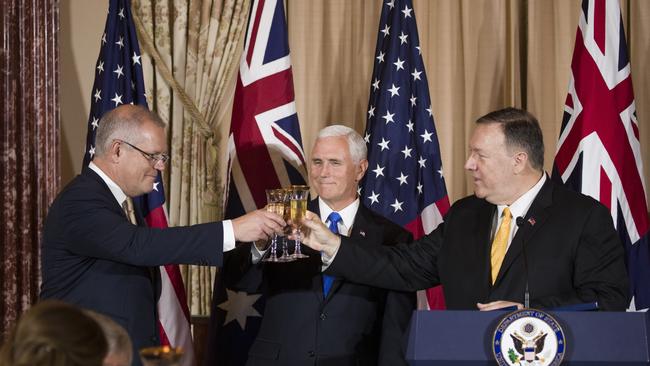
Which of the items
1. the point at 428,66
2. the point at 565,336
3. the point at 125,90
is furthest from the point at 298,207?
the point at 428,66

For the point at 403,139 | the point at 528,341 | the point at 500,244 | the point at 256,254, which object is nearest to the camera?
the point at 528,341

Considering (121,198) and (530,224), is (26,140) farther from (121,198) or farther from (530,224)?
(530,224)

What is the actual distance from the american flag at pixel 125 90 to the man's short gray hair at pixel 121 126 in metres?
1.47

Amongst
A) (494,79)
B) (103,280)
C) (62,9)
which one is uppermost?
(62,9)

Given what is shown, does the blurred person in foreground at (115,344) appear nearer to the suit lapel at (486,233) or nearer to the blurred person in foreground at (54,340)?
the blurred person in foreground at (54,340)

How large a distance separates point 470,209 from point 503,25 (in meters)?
2.45

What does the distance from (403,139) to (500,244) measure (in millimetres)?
1769

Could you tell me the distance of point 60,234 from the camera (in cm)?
352

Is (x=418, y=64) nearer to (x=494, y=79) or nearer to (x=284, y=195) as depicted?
(x=494, y=79)

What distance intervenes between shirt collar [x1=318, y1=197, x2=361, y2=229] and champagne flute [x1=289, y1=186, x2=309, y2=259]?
45 centimetres

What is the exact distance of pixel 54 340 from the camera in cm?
175

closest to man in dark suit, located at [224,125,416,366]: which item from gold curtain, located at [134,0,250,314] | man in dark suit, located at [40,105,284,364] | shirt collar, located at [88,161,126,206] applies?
man in dark suit, located at [40,105,284,364]

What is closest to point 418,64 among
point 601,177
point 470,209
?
point 601,177

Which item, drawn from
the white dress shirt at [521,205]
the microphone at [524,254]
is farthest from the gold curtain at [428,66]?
the microphone at [524,254]
